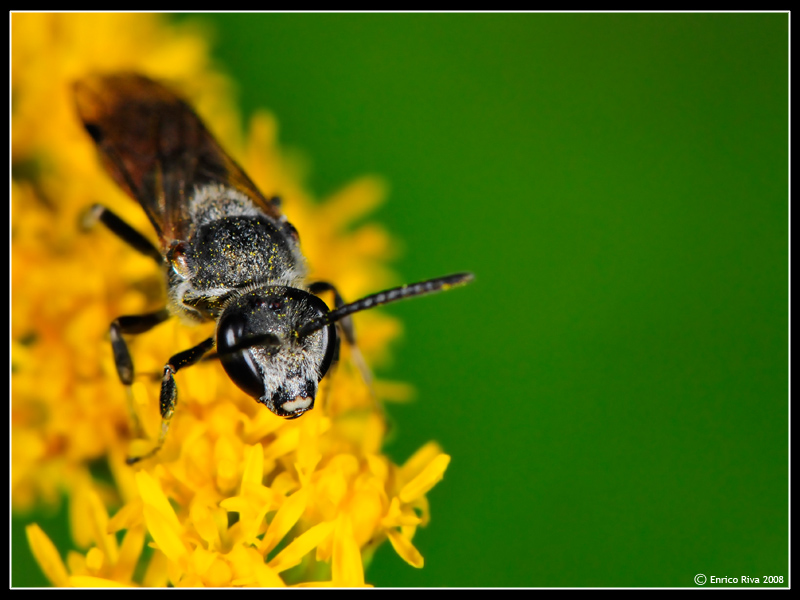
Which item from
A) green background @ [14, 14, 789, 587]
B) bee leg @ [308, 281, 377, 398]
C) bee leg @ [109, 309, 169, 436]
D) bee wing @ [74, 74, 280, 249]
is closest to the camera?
bee leg @ [109, 309, 169, 436]

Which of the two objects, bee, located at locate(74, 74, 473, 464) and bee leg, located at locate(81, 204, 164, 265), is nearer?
bee, located at locate(74, 74, 473, 464)

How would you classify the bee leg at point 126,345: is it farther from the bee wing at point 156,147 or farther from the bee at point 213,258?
the bee wing at point 156,147

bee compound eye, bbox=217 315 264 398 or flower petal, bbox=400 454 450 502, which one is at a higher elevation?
Answer: bee compound eye, bbox=217 315 264 398

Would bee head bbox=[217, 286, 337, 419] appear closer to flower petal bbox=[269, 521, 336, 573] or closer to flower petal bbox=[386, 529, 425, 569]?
flower petal bbox=[269, 521, 336, 573]

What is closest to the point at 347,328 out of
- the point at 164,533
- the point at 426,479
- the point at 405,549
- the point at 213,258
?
the point at 213,258

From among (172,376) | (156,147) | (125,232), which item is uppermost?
(156,147)

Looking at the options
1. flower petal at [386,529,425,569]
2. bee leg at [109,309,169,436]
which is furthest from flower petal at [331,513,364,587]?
bee leg at [109,309,169,436]

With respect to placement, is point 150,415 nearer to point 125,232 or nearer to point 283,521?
point 283,521
